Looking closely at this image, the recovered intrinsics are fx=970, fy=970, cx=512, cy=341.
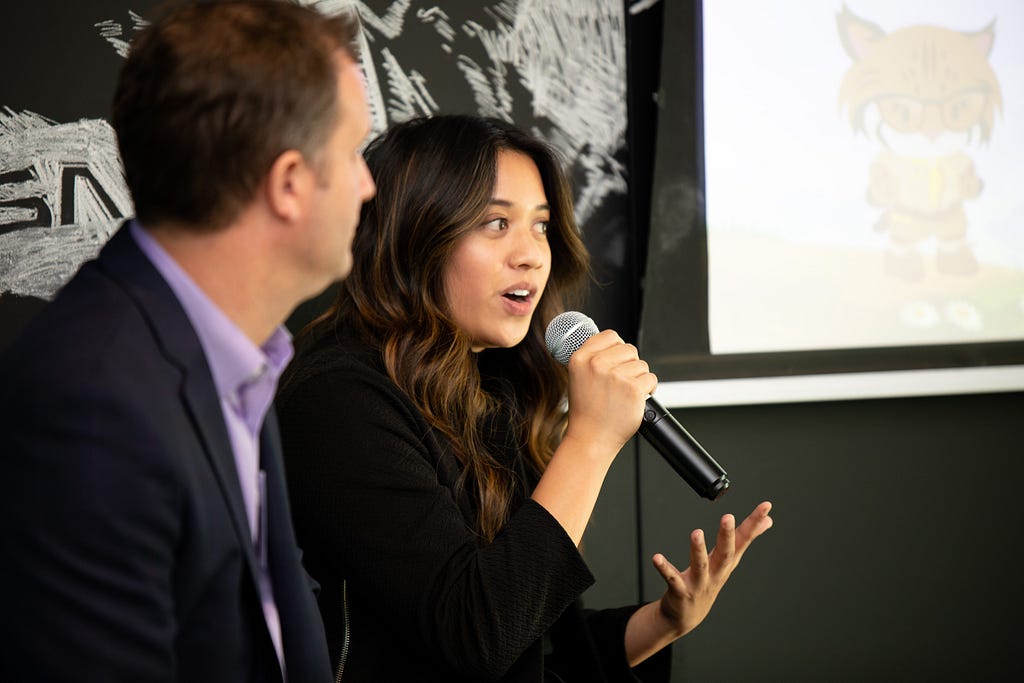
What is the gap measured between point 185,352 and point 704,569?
1029 millimetres

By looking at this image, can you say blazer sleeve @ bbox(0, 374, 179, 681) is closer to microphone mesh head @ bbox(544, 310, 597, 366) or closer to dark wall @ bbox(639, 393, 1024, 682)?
microphone mesh head @ bbox(544, 310, 597, 366)

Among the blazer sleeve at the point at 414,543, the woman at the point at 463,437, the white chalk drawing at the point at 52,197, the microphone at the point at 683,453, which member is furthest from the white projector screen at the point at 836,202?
the white chalk drawing at the point at 52,197

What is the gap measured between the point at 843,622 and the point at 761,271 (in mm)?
957

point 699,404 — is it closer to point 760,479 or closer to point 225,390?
point 760,479

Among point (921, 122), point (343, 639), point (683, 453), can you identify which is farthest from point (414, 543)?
point (921, 122)

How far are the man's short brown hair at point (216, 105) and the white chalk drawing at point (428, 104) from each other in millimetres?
1124

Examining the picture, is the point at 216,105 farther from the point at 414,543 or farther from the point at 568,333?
the point at 568,333

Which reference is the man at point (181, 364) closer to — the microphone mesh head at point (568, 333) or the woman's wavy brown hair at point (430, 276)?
the woman's wavy brown hair at point (430, 276)

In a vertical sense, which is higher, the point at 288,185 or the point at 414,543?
the point at 288,185

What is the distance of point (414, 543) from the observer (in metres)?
1.29

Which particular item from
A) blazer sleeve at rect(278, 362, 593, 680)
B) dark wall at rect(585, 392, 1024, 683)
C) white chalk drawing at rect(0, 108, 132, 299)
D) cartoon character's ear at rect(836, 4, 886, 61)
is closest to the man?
blazer sleeve at rect(278, 362, 593, 680)

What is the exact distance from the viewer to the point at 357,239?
1.63 m

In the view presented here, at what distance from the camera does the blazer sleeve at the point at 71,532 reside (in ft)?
2.48

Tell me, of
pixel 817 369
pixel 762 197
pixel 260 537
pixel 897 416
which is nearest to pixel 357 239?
pixel 260 537
